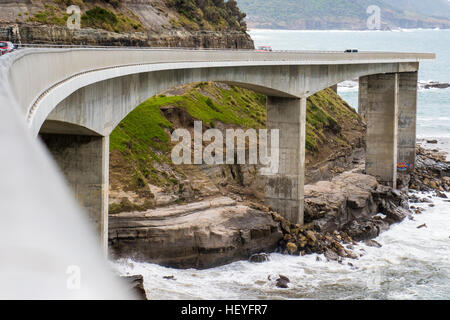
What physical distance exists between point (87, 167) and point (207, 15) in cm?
5101

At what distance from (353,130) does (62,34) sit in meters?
34.5

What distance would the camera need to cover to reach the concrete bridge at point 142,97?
11.1 metres

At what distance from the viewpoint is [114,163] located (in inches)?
1473

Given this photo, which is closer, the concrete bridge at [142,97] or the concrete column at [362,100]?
the concrete bridge at [142,97]

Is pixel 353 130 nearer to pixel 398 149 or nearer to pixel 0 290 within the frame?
pixel 398 149

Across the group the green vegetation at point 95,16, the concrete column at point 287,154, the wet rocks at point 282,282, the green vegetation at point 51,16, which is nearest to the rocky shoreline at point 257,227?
the concrete column at point 287,154

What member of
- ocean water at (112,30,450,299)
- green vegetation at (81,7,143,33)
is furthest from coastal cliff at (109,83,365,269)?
green vegetation at (81,7,143,33)

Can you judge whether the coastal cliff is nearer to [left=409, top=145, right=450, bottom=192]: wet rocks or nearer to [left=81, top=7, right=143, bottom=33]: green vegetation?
[left=81, top=7, right=143, bottom=33]: green vegetation

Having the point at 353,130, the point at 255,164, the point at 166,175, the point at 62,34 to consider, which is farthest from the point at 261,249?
the point at 353,130

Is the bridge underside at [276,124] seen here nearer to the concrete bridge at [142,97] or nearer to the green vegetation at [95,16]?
the concrete bridge at [142,97]

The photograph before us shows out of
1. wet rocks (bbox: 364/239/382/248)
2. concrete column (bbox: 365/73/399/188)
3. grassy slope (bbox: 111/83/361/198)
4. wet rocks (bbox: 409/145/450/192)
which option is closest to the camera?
grassy slope (bbox: 111/83/361/198)

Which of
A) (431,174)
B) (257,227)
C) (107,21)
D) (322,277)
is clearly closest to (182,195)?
(257,227)

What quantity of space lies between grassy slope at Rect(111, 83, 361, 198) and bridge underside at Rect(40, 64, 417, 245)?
5.11 meters

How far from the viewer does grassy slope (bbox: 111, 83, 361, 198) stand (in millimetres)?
38625
